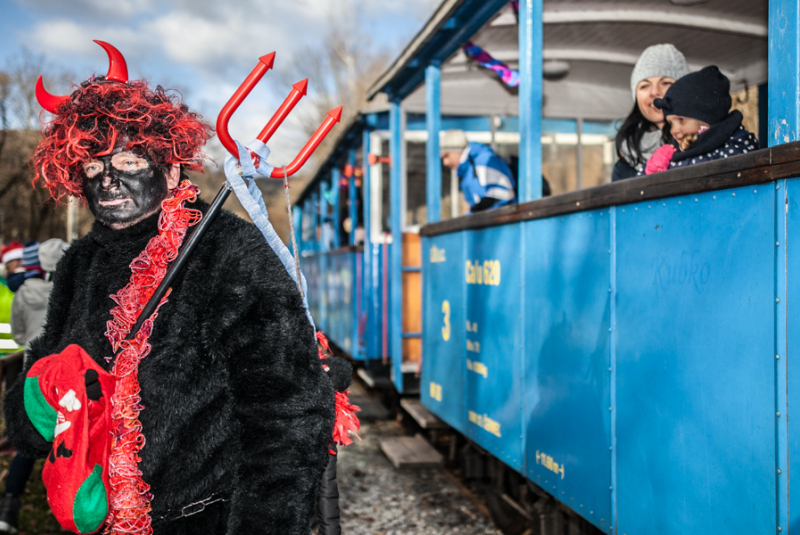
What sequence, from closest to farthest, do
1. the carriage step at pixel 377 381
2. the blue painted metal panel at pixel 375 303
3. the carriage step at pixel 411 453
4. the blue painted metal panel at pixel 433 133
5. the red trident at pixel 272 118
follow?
1. the red trident at pixel 272 118
2. the blue painted metal panel at pixel 433 133
3. the carriage step at pixel 411 453
4. the carriage step at pixel 377 381
5. the blue painted metal panel at pixel 375 303

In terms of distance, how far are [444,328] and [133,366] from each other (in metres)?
3.26

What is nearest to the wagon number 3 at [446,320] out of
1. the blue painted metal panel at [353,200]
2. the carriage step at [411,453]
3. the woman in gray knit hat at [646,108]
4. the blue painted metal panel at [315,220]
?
the carriage step at [411,453]

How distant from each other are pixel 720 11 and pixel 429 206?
2271 mm

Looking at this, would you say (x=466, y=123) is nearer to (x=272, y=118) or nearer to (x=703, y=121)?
(x=703, y=121)

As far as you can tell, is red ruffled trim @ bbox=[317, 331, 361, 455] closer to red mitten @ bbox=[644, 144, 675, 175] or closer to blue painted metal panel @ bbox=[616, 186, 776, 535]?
blue painted metal panel @ bbox=[616, 186, 776, 535]

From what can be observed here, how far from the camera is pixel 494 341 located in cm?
361

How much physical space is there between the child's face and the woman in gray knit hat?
0.58 meters

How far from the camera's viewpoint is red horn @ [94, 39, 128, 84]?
159 cm

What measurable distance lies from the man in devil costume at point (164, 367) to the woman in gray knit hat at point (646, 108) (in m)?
2.10

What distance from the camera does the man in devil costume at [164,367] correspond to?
1.32 m

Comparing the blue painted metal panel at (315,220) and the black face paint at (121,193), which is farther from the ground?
the blue painted metal panel at (315,220)

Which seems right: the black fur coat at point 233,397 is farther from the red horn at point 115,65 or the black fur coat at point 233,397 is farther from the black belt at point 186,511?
the red horn at point 115,65

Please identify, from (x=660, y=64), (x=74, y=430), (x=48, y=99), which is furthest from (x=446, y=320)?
(x=74, y=430)

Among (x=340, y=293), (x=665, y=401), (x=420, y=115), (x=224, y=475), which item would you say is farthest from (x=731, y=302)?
(x=340, y=293)
